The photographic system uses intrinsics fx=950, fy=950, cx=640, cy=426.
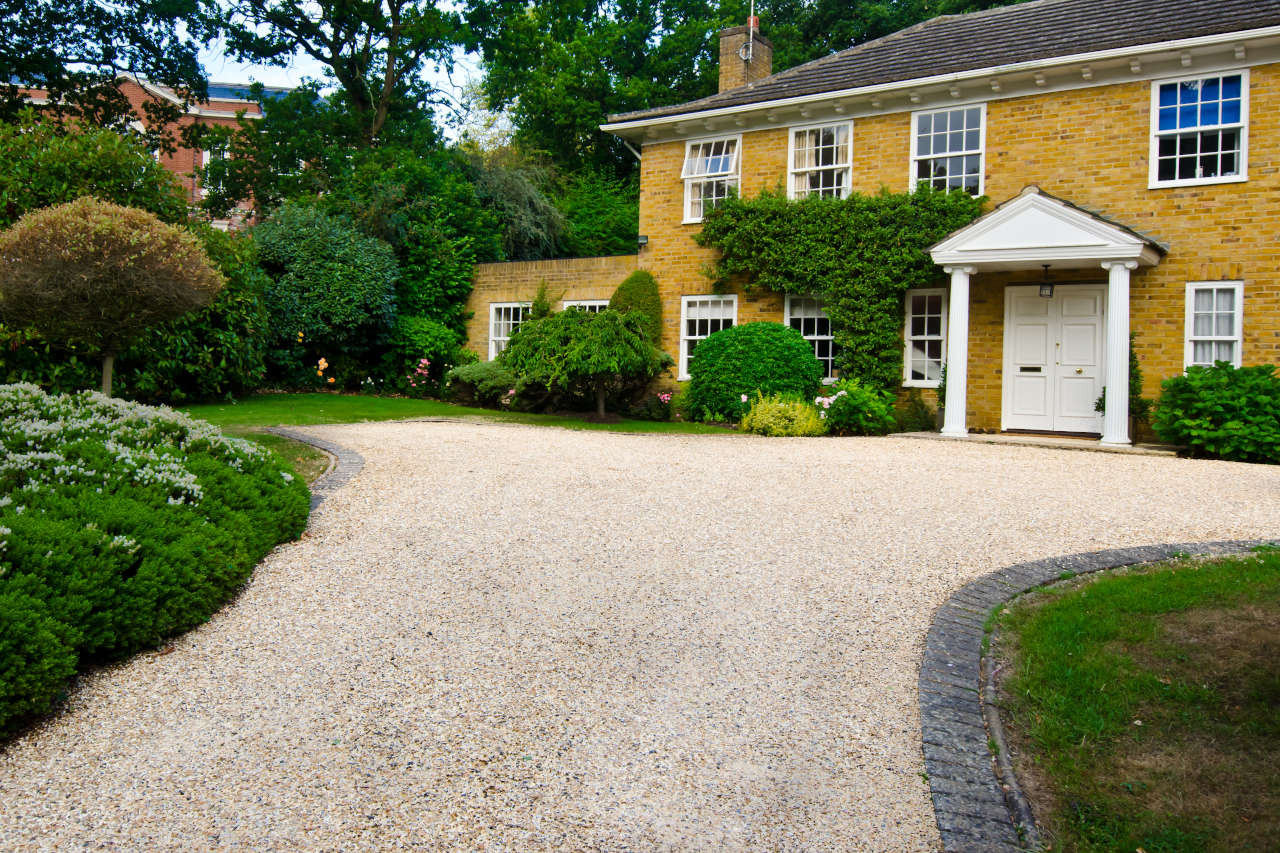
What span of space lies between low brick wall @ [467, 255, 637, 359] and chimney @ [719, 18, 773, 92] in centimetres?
474

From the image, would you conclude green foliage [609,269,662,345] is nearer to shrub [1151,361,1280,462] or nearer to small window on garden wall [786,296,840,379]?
small window on garden wall [786,296,840,379]

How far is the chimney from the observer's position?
2045 centimetres

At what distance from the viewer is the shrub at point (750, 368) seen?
15.8 metres

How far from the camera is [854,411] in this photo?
15133 mm

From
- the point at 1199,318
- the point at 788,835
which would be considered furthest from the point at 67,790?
the point at 1199,318

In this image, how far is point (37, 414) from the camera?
7.17 m

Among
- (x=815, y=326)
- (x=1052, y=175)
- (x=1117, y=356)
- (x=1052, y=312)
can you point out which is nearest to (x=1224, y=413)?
(x=1117, y=356)

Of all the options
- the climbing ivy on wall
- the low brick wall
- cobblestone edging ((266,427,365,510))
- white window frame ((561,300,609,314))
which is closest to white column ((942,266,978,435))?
the climbing ivy on wall

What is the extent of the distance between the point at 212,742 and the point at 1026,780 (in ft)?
10.5

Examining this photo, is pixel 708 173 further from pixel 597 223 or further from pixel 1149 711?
pixel 1149 711

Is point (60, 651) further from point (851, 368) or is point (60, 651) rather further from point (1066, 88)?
point (1066, 88)

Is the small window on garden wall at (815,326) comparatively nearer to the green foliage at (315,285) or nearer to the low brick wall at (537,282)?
the low brick wall at (537,282)

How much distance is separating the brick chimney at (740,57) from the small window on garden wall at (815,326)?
5.76 meters

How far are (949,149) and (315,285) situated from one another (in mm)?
12552
